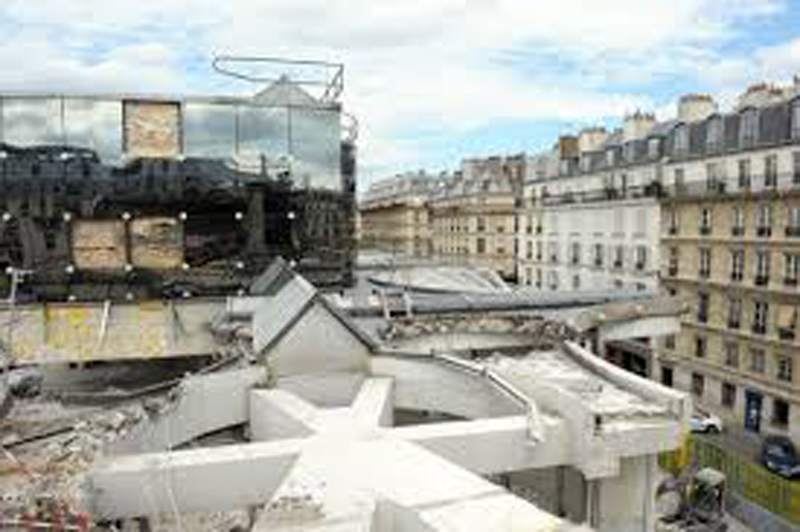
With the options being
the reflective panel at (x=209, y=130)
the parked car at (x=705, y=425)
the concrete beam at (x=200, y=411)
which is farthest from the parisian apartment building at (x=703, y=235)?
the concrete beam at (x=200, y=411)

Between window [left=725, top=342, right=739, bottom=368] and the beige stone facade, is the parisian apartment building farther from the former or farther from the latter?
the beige stone facade

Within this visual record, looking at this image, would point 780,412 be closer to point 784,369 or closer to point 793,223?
point 784,369

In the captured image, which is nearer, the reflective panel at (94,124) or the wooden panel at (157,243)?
the reflective panel at (94,124)

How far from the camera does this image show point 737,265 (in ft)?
103

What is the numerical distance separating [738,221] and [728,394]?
29.0ft

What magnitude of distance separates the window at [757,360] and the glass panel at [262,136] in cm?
2676

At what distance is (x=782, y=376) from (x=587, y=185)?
18415 mm

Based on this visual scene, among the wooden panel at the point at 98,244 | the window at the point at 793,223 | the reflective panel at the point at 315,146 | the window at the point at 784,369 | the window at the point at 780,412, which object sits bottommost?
the window at the point at 780,412

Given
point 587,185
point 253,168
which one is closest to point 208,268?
point 253,168

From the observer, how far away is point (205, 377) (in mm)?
7801

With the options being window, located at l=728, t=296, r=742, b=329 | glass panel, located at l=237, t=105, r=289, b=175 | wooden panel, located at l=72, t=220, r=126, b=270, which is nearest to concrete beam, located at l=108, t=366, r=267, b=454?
wooden panel, located at l=72, t=220, r=126, b=270

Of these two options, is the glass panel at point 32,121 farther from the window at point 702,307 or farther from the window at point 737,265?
the window at point 702,307

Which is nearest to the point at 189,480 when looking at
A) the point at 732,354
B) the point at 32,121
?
the point at 32,121

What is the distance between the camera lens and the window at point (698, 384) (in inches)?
1329
